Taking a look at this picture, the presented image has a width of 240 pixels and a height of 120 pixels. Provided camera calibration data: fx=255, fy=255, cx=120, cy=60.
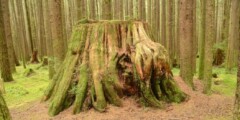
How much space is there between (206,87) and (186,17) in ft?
6.98

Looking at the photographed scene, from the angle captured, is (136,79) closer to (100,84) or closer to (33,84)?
(100,84)

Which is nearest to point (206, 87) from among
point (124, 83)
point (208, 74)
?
point (208, 74)

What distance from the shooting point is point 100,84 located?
604 cm

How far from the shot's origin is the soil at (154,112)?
5.55 m

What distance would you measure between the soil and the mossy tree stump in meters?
0.18

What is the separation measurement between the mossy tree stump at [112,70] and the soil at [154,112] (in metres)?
0.18

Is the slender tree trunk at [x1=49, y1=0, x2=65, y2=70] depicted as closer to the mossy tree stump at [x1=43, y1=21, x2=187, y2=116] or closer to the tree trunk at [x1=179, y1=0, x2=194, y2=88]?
the mossy tree stump at [x1=43, y1=21, x2=187, y2=116]

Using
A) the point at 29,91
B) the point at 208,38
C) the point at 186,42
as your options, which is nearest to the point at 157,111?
Result: the point at 208,38

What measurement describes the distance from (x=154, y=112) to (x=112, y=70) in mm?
1422

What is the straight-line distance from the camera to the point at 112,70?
245 inches

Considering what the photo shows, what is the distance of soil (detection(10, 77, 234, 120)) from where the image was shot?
5547 millimetres

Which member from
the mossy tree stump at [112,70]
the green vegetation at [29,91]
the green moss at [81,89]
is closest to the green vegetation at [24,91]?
the green vegetation at [29,91]

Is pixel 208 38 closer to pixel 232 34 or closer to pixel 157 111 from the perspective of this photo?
pixel 157 111

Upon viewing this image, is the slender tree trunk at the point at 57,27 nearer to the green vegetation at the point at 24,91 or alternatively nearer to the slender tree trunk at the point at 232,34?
the green vegetation at the point at 24,91
